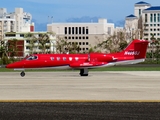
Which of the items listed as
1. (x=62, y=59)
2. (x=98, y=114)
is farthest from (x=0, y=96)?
(x=62, y=59)

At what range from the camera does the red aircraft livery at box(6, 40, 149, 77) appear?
155ft

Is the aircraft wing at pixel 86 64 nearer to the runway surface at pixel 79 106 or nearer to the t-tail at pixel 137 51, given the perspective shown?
the t-tail at pixel 137 51

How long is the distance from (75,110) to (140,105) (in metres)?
2.81

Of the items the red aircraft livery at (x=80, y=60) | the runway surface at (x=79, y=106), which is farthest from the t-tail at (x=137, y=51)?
the runway surface at (x=79, y=106)

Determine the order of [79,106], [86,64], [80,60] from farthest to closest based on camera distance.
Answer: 1. [80,60]
2. [86,64]
3. [79,106]

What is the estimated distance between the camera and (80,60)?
Result: 160 feet

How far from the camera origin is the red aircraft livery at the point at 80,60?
4716cm

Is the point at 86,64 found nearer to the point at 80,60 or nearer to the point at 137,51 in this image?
the point at 80,60

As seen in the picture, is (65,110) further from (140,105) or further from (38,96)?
(38,96)

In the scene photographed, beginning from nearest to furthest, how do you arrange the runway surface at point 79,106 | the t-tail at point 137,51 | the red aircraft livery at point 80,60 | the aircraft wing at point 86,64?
the runway surface at point 79,106 < the red aircraft livery at point 80,60 < the aircraft wing at point 86,64 < the t-tail at point 137,51

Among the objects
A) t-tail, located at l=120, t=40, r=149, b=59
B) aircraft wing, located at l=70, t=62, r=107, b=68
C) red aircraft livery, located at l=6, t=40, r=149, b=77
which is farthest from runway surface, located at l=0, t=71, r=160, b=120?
t-tail, located at l=120, t=40, r=149, b=59

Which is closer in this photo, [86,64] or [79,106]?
[79,106]

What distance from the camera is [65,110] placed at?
17.8m

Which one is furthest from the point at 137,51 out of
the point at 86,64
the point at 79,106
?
the point at 79,106
